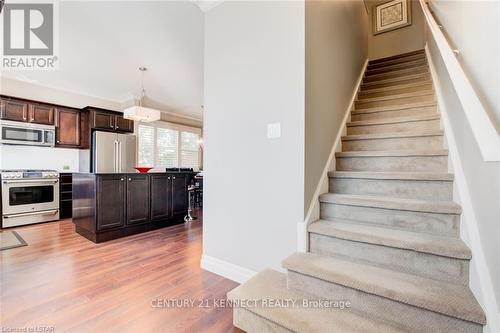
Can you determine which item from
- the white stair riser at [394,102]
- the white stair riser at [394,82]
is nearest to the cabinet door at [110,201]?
the white stair riser at [394,102]

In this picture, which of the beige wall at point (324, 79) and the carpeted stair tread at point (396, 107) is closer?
the beige wall at point (324, 79)

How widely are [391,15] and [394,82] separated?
9.20 feet

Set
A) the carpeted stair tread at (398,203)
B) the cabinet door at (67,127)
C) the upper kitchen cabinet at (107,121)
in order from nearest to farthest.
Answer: the carpeted stair tread at (398,203), the cabinet door at (67,127), the upper kitchen cabinet at (107,121)

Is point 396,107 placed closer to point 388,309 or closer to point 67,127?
point 388,309

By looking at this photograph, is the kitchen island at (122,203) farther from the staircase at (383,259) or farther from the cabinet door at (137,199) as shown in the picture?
the staircase at (383,259)

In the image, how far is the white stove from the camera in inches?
153

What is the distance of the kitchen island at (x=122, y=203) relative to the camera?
3.13 meters

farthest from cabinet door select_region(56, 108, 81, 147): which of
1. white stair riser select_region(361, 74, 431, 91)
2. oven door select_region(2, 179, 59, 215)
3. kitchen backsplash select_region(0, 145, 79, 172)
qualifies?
white stair riser select_region(361, 74, 431, 91)

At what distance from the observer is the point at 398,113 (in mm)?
2648

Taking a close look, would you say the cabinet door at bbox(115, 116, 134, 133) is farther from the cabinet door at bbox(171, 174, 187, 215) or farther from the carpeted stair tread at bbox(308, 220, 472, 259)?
the carpeted stair tread at bbox(308, 220, 472, 259)

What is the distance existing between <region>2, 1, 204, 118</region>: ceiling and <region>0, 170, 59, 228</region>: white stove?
6.22 ft

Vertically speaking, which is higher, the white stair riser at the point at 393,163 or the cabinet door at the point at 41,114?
the cabinet door at the point at 41,114

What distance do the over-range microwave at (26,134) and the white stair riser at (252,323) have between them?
16.3 ft

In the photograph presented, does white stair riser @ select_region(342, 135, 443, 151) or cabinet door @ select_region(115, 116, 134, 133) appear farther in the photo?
cabinet door @ select_region(115, 116, 134, 133)
